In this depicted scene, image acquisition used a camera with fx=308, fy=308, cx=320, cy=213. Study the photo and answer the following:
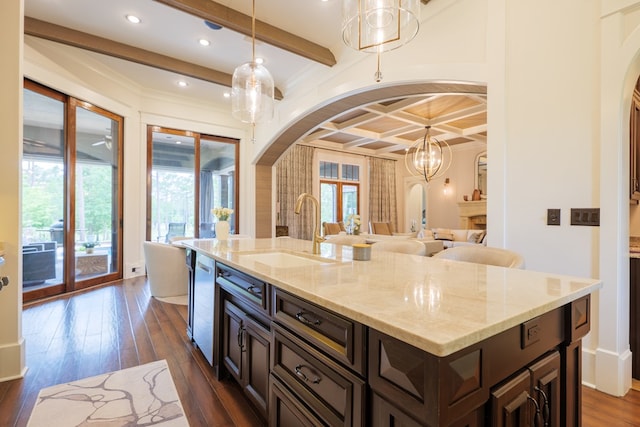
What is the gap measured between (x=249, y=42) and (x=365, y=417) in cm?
429

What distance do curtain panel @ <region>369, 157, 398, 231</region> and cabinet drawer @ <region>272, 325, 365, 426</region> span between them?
859 cm

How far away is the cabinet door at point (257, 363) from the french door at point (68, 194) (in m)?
3.87

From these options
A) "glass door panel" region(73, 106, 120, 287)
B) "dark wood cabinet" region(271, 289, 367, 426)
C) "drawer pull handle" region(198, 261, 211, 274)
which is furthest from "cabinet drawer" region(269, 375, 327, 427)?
"glass door panel" region(73, 106, 120, 287)

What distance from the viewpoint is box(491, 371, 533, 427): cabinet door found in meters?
0.87

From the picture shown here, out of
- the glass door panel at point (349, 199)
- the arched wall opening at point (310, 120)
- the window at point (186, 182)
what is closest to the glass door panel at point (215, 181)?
the window at point (186, 182)

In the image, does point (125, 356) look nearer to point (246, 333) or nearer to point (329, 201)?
point (246, 333)

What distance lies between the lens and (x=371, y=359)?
34.4 inches

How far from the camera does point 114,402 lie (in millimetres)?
1856

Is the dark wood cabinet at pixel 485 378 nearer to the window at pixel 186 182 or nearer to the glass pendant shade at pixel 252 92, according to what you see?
the glass pendant shade at pixel 252 92

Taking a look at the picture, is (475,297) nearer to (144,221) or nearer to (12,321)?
(12,321)

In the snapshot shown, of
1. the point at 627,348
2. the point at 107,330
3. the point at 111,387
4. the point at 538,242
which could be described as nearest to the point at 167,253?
the point at 107,330

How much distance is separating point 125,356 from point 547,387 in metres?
2.78

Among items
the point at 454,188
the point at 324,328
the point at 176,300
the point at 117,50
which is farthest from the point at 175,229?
the point at 454,188

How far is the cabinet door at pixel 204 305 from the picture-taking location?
2.19 meters
